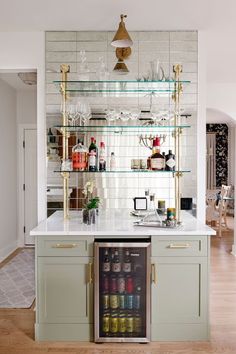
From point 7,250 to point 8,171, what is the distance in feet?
4.07

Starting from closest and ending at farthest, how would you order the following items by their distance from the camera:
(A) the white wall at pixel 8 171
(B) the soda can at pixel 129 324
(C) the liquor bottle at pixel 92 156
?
1. (B) the soda can at pixel 129 324
2. (C) the liquor bottle at pixel 92 156
3. (A) the white wall at pixel 8 171

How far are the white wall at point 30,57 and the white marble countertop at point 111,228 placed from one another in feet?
2.33

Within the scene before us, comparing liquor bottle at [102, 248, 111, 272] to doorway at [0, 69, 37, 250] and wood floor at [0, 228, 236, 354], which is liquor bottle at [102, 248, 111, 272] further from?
doorway at [0, 69, 37, 250]

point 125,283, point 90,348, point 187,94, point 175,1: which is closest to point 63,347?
point 90,348

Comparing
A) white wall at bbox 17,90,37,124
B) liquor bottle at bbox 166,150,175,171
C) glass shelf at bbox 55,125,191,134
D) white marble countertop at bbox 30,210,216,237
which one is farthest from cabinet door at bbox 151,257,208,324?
white wall at bbox 17,90,37,124

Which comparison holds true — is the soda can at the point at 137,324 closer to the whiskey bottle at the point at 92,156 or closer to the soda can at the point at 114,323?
the soda can at the point at 114,323

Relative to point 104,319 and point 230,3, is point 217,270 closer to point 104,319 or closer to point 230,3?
point 104,319

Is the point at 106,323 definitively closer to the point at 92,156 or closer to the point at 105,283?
the point at 105,283

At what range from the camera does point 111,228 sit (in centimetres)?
313

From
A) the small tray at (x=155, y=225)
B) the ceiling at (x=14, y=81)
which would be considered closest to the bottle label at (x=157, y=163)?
the small tray at (x=155, y=225)

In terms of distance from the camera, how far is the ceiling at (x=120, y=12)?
10.6 ft

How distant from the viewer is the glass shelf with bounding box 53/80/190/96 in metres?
3.59

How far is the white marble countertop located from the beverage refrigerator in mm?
91

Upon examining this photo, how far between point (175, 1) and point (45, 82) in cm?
145
